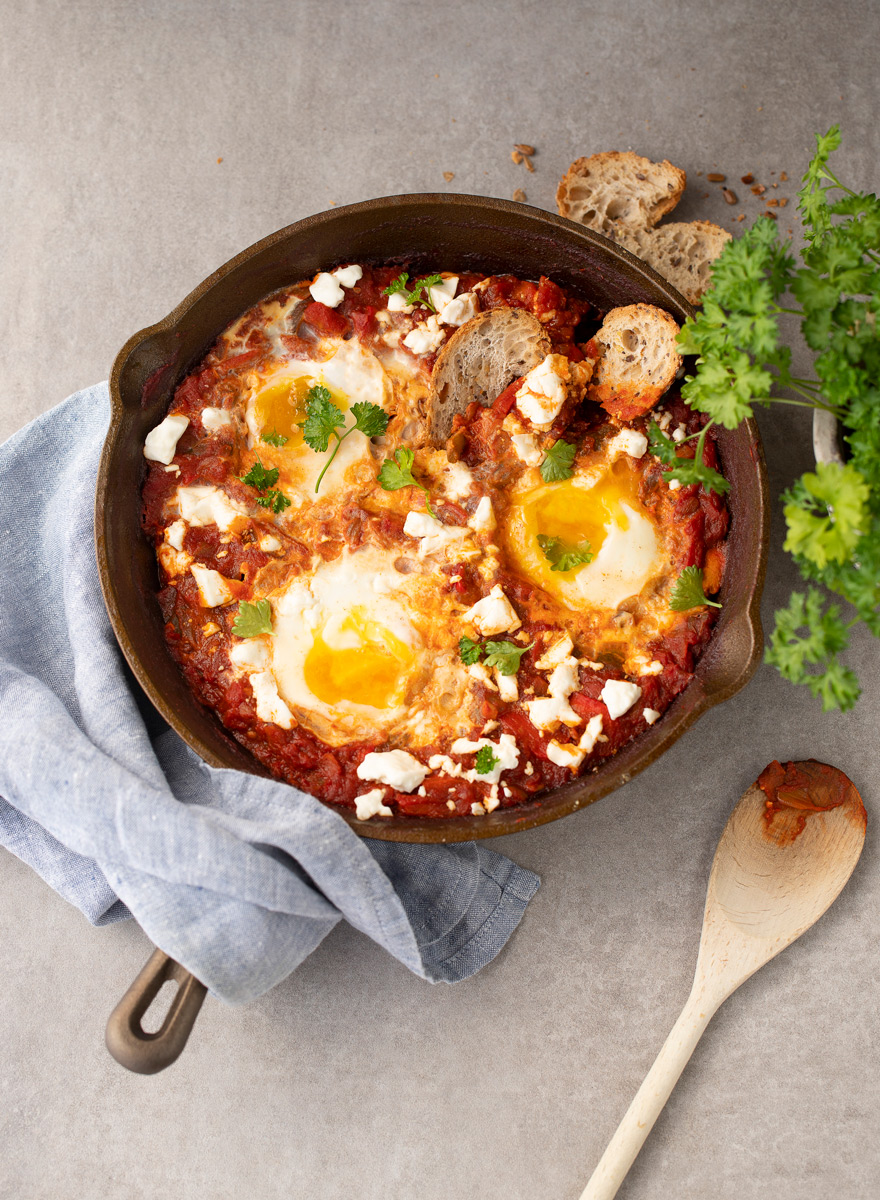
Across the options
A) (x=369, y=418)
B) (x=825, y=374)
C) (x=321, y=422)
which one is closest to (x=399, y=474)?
(x=369, y=418)

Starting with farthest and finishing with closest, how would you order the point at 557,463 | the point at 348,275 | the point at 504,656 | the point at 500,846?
the point at 500,846, the point at 348,275, the point at 557,463, the point at 504,656

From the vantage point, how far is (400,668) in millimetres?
3334

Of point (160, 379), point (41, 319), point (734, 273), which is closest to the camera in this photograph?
point (734, 273)

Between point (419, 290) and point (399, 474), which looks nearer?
point (399, 474)

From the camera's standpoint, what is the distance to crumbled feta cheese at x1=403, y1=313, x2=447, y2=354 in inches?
136

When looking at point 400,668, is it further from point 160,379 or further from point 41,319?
point 41,319

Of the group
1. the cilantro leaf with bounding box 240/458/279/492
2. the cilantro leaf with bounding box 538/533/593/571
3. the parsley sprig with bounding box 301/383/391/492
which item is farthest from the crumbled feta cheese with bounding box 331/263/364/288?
the cilantro leaf with bounding box 538/533/593/571

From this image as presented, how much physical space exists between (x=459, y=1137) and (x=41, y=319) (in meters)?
3.89

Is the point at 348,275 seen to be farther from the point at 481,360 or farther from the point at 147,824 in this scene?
the point at 147,824

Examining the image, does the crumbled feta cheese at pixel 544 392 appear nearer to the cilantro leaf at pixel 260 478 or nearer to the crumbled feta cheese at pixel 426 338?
the crumbled feta cheese at pixel 426 338

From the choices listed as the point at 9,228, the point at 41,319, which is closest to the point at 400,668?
the point at 41,319

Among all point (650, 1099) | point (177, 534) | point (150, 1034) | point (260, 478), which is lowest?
point (650, 1099)

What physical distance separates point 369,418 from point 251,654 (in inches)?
38.1

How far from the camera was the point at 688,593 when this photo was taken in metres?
3.35
